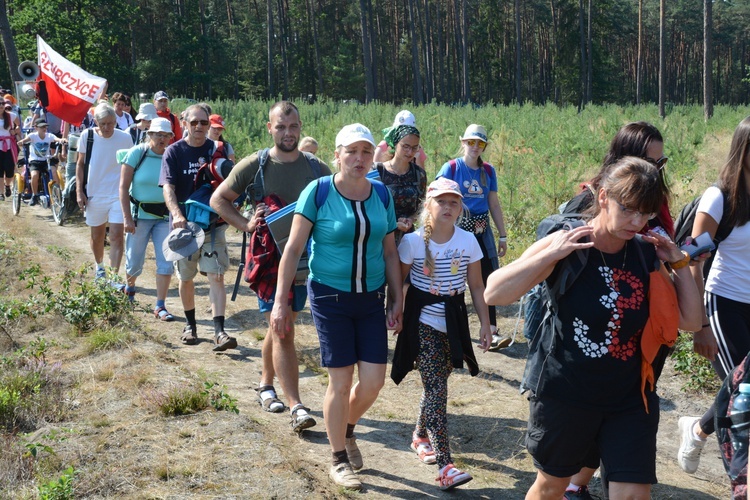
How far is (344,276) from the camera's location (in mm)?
4332

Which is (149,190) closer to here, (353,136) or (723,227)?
(353,136)

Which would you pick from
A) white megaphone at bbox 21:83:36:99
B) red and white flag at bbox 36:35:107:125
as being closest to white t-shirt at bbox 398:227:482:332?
red and white flag at bbox 36:35:107:125

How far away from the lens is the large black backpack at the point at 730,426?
2.55 metres

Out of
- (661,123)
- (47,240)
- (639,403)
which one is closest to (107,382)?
(639,403)

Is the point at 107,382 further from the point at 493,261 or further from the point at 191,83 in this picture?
the point at 191,83

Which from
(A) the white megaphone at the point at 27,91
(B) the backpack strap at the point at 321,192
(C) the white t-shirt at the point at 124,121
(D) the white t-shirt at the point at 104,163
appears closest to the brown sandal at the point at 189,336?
(D) the white t-shirt at the point at 104,163

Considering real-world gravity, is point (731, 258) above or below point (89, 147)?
below

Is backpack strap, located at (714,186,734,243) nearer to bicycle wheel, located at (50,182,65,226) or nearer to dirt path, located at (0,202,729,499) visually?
dirt path, located at (0,202,729,499)

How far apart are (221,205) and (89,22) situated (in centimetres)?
5345

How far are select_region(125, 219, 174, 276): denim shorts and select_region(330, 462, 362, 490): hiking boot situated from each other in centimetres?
390

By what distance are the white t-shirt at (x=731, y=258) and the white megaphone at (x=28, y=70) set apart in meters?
16.4

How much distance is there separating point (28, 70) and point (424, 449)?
15.8m

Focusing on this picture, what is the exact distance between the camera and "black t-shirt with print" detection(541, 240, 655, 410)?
300cm

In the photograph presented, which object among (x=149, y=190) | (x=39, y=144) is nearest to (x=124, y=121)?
(x=39, y=144)
